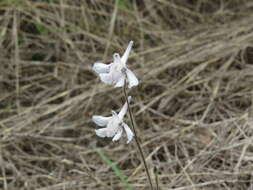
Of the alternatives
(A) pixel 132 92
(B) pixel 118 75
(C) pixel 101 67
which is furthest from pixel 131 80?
(A) pixel 132 92

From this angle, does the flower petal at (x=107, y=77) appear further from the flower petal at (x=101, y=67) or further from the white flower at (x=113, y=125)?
the white flower at (x=113, y=125)

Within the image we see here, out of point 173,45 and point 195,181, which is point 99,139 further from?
point 173,45

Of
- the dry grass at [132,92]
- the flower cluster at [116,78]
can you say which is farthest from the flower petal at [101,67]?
the dry grass at [132,92]

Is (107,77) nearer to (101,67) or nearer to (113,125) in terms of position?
(101,67)

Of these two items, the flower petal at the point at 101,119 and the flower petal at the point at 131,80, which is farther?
the flower petal at the point at 101,119

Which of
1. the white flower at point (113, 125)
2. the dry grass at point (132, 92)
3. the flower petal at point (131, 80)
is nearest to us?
the flower petal at point (131, 80)

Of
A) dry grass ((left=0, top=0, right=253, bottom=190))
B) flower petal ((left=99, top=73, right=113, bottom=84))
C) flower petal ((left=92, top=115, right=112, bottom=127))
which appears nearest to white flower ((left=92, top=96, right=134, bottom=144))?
flower petal ((left=92, top=115, right=112, bottom=127))

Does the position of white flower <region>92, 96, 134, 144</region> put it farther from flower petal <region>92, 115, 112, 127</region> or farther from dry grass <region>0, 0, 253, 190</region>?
dry grass <region>0, 0, 253, 190</region>

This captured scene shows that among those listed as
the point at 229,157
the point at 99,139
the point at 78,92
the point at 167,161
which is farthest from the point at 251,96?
the point at 78,92

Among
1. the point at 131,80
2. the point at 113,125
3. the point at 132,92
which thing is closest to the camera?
the point at 131,80
